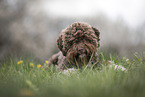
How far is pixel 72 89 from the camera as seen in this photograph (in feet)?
5.97

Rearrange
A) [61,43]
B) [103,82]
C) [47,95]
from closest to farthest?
[47,95]
[103,82]
[61,43]

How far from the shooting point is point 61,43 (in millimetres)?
4301

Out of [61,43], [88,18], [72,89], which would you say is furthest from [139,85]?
[88,18]

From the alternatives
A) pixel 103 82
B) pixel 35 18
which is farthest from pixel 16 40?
pixel 103 82

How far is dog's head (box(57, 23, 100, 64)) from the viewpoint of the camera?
3.72 m

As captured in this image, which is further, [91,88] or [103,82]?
[103,82]

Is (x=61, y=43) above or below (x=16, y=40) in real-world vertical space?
below

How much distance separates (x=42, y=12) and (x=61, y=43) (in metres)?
4.69

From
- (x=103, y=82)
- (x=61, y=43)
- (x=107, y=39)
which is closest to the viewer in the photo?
(x=103, y=82)

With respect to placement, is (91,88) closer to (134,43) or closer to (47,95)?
(47,95)

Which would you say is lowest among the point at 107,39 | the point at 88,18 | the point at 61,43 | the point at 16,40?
the point at 61,43

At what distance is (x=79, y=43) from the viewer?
3.82 metres

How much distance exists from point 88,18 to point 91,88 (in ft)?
22.8

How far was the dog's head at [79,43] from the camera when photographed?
3.72m
